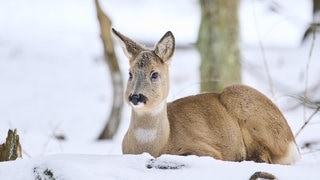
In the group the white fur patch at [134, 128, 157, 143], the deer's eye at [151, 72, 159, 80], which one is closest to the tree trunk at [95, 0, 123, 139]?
the deer's eye at [151, 72, 159, 80]

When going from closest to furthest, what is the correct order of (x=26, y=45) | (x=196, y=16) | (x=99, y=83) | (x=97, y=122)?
(x=97, y=122), (x=99, y=83), (x=26, y=45), (x=196, y=16)

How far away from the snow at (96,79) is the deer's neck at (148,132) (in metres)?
0.44

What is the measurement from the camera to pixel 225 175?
4.91m

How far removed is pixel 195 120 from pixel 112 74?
4.83 meters

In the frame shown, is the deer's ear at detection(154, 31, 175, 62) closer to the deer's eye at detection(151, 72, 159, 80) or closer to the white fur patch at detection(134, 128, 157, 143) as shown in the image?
the deer's eye at detection(151, 72, 159, 80)

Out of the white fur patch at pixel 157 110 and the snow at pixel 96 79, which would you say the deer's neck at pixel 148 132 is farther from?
the snow at pixel 96 79

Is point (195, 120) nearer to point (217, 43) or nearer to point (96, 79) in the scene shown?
point (217, 43)

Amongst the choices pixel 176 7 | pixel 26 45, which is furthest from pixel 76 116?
pixel 176 7

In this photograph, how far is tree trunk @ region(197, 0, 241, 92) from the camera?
33.1ft

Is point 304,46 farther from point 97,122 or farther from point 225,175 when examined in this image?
point 225,175

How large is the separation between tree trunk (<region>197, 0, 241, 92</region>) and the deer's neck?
386cm

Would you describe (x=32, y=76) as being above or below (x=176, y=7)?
below

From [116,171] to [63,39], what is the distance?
18.3m

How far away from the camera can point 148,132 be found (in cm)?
618
